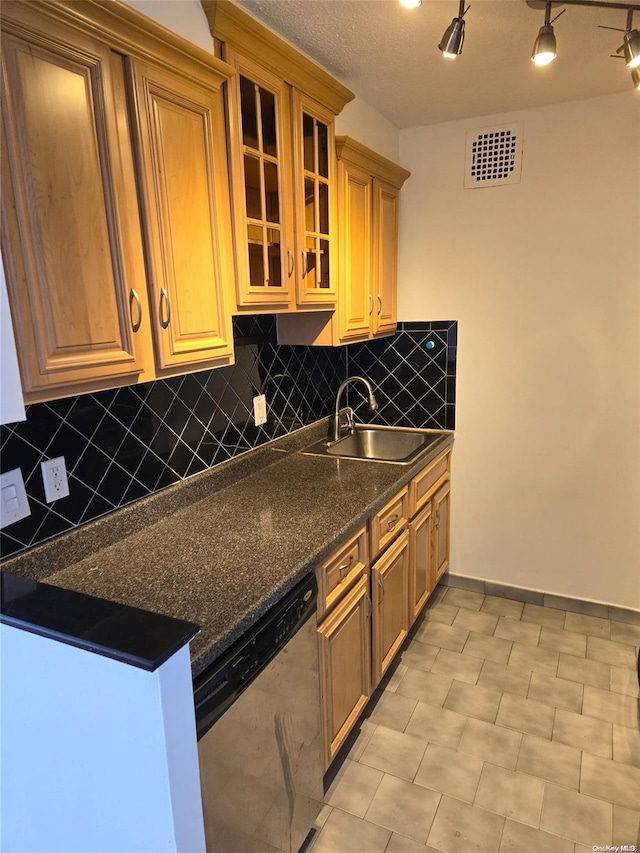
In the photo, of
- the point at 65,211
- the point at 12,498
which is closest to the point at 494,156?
the point at 65,211

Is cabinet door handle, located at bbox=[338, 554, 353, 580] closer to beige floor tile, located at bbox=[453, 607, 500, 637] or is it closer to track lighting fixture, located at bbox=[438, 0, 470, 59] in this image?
beige floor tile, located at bbox=[453, 607, 500, 637]

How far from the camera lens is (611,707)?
2.18 m

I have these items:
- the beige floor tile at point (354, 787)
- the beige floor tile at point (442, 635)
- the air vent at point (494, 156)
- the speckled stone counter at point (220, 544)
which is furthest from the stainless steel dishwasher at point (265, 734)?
the air vent at point (494, 156)

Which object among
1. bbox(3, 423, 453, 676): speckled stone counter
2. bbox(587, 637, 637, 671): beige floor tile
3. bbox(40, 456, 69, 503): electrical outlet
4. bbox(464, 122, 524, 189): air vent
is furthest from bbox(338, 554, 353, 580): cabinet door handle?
bbox(464, 122, 524, 189): air vent

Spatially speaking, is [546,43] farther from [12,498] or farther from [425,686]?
[425,686]

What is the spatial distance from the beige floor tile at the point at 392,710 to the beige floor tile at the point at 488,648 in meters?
0.45

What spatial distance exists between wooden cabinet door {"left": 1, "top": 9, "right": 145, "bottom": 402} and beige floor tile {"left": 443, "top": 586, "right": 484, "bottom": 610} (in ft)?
7.80

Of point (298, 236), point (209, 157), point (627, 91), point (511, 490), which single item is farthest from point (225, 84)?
point (511, 490)

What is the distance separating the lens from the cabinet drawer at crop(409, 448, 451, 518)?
2381 mm

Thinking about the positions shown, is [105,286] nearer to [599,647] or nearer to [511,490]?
[511,490]

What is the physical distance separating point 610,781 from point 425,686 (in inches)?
29.0

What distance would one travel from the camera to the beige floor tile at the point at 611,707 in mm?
2117

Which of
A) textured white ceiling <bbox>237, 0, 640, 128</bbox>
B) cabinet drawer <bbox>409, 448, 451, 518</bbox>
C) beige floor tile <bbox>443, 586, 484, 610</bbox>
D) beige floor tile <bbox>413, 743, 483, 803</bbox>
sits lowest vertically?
beige floor tile <bbox>443, 586, 484, 610</bbox>

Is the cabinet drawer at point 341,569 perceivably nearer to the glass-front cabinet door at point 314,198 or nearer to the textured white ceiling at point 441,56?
the glass-front cabinet door at point 314,198
